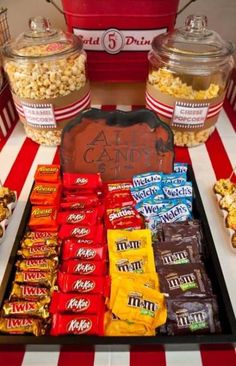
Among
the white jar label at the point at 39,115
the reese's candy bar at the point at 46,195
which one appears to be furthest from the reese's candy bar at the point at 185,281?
the white jar label at the point at 39,115

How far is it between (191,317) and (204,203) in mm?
391

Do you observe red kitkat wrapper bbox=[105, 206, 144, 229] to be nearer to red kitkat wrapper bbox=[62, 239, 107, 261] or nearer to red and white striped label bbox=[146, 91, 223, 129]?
red kitkat wrapper bbox=[62, 239, 107, 261]

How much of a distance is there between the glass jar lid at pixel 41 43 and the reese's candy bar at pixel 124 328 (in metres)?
0.81

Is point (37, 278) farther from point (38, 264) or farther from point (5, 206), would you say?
point (5, 206)

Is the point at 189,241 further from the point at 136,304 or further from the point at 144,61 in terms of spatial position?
the point at 144,61

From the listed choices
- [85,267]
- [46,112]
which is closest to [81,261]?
[85,267]

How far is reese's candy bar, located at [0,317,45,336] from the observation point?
61cm

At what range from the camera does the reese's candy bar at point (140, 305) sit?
0.62 metres

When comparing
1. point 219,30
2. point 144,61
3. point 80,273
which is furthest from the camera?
point 219,30

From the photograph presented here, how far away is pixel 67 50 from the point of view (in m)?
1.03

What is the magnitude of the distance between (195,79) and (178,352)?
803mm

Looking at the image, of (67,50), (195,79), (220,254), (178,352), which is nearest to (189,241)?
(220,254)

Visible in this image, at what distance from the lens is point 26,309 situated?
0.63 meters

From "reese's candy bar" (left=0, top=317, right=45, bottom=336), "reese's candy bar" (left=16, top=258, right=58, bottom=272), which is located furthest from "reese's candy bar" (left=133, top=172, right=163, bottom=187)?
"reese's candy bar" (left=0, top=317, right=45, bottom=336)
